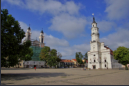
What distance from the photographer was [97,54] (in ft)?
186

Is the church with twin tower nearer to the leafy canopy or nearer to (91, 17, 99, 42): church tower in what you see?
(91, 17, 99, 42): church tower

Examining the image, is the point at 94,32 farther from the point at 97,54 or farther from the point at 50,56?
the point at 50,56

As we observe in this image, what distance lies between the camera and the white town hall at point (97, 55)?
55966 millimetres

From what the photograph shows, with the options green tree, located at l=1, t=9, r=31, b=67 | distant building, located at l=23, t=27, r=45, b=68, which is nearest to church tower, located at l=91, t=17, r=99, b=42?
distant building, located at l=23, t=27, r=45, b=68

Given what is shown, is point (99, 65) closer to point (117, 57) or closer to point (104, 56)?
point (104, 56)

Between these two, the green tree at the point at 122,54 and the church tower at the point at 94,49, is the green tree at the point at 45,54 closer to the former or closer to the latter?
the church tower at the point at 94,49

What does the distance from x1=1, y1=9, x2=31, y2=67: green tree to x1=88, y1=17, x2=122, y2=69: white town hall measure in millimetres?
46625

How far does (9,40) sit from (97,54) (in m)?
48.9

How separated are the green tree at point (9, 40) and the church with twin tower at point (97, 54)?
153 feet

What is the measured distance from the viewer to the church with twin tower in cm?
5603

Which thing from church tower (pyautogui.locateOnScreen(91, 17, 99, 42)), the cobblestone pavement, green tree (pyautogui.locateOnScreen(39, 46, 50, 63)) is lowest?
the cobblestone pavement

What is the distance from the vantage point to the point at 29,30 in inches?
3467

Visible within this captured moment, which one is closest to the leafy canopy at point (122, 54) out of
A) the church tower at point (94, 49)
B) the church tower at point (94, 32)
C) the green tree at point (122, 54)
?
the green tree at point (122, 54)

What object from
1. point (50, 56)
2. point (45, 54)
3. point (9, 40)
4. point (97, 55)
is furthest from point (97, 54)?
point (9, 40)
